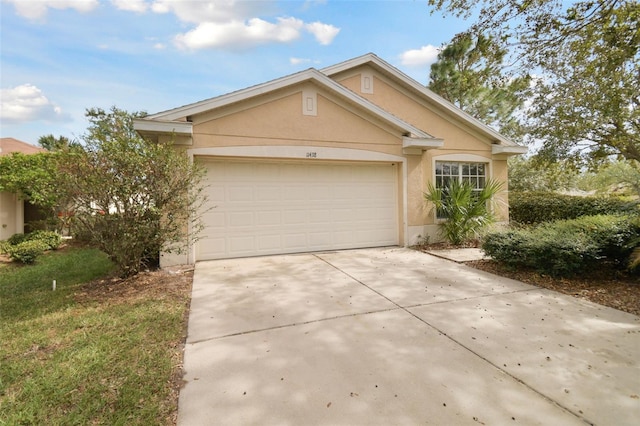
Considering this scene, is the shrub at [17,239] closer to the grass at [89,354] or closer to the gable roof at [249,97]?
the grass at [89,354]

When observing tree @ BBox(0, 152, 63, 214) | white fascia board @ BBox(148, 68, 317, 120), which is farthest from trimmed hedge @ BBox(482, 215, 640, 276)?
tree @ BBox(0, 152, 63, 214)

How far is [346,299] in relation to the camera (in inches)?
185

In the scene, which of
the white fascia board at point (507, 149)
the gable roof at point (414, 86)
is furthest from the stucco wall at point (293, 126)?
the white fascia board at point (507, 149)

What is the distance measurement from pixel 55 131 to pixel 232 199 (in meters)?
24.4

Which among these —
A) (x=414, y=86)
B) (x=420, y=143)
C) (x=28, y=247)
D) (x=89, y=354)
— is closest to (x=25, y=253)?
(x=28, y=247)

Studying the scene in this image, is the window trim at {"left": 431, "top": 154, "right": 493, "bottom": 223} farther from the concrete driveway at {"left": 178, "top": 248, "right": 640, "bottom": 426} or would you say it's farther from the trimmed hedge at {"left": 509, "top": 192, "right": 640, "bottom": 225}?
the concrete driveway at {"left": 178, "top": 248, "right": 640, "bottom": 426}

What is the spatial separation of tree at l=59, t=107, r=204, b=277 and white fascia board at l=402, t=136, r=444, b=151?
18.7 ft

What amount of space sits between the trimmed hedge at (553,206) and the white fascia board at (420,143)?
221 inches

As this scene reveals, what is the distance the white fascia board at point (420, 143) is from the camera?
8.67m

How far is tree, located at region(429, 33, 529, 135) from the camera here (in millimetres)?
7457

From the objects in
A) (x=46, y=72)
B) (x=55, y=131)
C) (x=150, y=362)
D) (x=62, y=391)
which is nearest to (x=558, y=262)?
(x=150, y=362)

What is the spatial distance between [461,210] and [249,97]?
6513 mm

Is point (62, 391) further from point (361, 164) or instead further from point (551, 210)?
point (551, 210)

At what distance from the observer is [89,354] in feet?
10.3
